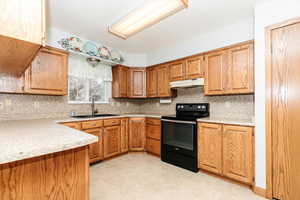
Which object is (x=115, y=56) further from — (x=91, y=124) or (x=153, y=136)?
(x=153, y=136)

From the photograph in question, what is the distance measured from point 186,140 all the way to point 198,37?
2081 mm

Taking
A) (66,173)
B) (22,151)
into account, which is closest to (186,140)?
(66,173)

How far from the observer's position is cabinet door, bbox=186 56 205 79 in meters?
2.74

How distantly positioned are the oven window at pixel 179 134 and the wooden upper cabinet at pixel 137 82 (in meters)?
1.17

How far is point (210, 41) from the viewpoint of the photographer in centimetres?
288

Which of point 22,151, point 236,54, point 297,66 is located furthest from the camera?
point 236,54

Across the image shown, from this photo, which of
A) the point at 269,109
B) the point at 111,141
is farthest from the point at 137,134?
the point at 269,109

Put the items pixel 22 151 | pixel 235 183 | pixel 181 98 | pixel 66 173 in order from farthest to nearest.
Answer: pixel 181 98
pixel 235 183
pixel 66 173
pixel 22 151

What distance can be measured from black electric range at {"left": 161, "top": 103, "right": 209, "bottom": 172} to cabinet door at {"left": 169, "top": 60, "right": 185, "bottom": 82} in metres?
0.59

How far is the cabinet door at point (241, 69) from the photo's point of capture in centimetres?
220

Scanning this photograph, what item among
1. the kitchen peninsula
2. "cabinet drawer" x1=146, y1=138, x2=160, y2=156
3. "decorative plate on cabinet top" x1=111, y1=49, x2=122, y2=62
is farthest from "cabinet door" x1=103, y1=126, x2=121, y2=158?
the kitchen peninsula

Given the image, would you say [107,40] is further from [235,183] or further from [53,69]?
[235,183]

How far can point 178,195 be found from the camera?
188 centimetres

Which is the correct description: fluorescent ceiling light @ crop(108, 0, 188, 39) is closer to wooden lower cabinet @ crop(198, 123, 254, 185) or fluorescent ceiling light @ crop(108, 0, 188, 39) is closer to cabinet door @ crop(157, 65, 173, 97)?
cabinet door @ crop(157, 65, 173, 97)
